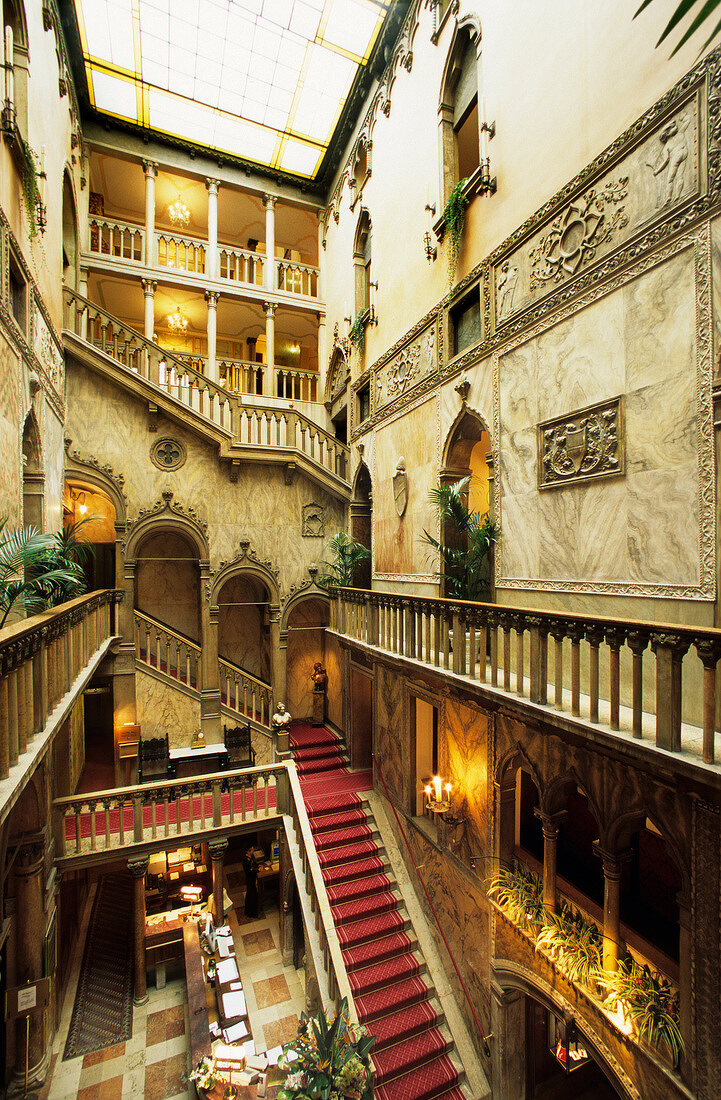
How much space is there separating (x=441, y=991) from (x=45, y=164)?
543 inches

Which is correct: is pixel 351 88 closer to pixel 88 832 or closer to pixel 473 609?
pixel 473 609

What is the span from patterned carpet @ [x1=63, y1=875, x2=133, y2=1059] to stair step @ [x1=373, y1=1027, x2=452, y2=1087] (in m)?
4.15

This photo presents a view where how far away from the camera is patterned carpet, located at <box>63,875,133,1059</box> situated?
26.3 feet

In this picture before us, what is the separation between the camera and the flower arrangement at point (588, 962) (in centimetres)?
440

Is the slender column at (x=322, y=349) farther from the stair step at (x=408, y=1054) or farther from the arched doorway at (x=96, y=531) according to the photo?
the stair step at (x=408, y=1054)

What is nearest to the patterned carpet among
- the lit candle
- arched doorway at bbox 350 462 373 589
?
arched doorway at bbox 350 462 373 589

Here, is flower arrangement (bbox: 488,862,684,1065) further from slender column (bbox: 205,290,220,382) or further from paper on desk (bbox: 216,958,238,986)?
slender column (bbox: 205,290,220,382)

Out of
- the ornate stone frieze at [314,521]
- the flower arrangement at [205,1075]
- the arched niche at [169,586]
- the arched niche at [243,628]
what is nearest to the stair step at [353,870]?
the flower arrangement at [205,1075]

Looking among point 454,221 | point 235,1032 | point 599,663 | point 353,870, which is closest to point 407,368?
point 454,221

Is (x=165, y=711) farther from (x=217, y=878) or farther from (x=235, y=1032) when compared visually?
(x=235, y=1032)

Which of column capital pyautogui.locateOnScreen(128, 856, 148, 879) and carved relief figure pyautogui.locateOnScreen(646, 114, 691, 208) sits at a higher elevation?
carved relief figure pyautogui.locateOnScreen(646, 114, 691, 208)

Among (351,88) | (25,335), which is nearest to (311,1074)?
(25,335)

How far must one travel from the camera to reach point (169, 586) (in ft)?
44.8

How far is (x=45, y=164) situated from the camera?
26.4 ft
